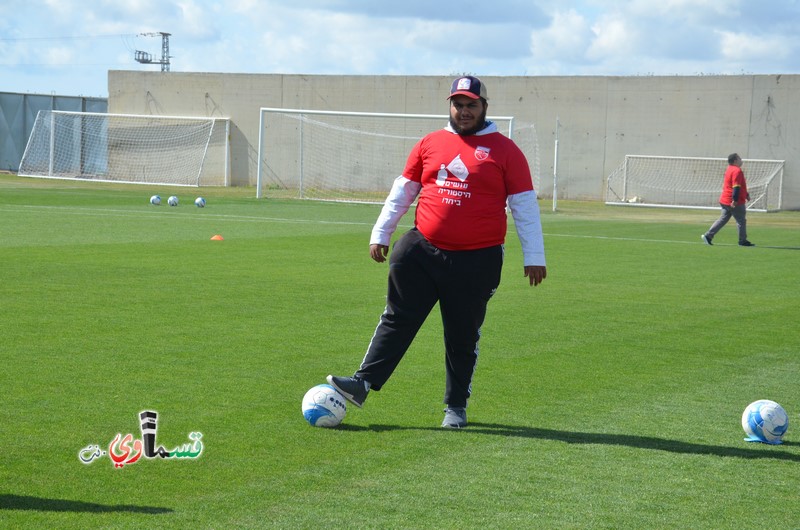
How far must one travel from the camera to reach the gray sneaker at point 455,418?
6.48 meters

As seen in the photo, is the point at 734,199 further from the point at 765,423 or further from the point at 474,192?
the point at 474,192

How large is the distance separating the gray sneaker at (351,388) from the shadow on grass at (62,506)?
6.27 ft

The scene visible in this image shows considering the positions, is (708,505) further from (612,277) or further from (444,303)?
(612,277)

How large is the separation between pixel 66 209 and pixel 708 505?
23747mm

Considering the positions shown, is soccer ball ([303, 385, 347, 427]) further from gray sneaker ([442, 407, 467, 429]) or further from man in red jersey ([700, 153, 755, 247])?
man in red jersey ([700, 153, 755, 247])

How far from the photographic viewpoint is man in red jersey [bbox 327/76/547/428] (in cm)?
644

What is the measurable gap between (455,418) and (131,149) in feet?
153

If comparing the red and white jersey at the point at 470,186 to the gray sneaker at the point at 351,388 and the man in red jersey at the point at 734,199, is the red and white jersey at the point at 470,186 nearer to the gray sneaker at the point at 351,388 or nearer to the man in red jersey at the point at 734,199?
the gray sneaker at the point at 351,388

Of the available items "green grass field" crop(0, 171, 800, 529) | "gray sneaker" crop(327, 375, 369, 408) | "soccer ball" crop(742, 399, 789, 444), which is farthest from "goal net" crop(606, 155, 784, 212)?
"gray sneaker" crop(327, 375, 369, 408)

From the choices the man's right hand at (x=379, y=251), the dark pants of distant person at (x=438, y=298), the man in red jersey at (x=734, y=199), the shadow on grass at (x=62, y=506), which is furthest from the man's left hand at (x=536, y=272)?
the man in red jersey at (x=734, y=199)

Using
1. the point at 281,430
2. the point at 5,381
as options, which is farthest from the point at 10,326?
the point at 281,430

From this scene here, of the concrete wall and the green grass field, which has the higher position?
the concrete wall

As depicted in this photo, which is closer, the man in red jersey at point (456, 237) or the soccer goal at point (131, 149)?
the man in red jersey at point (456, 237)

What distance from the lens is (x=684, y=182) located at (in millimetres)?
42094
